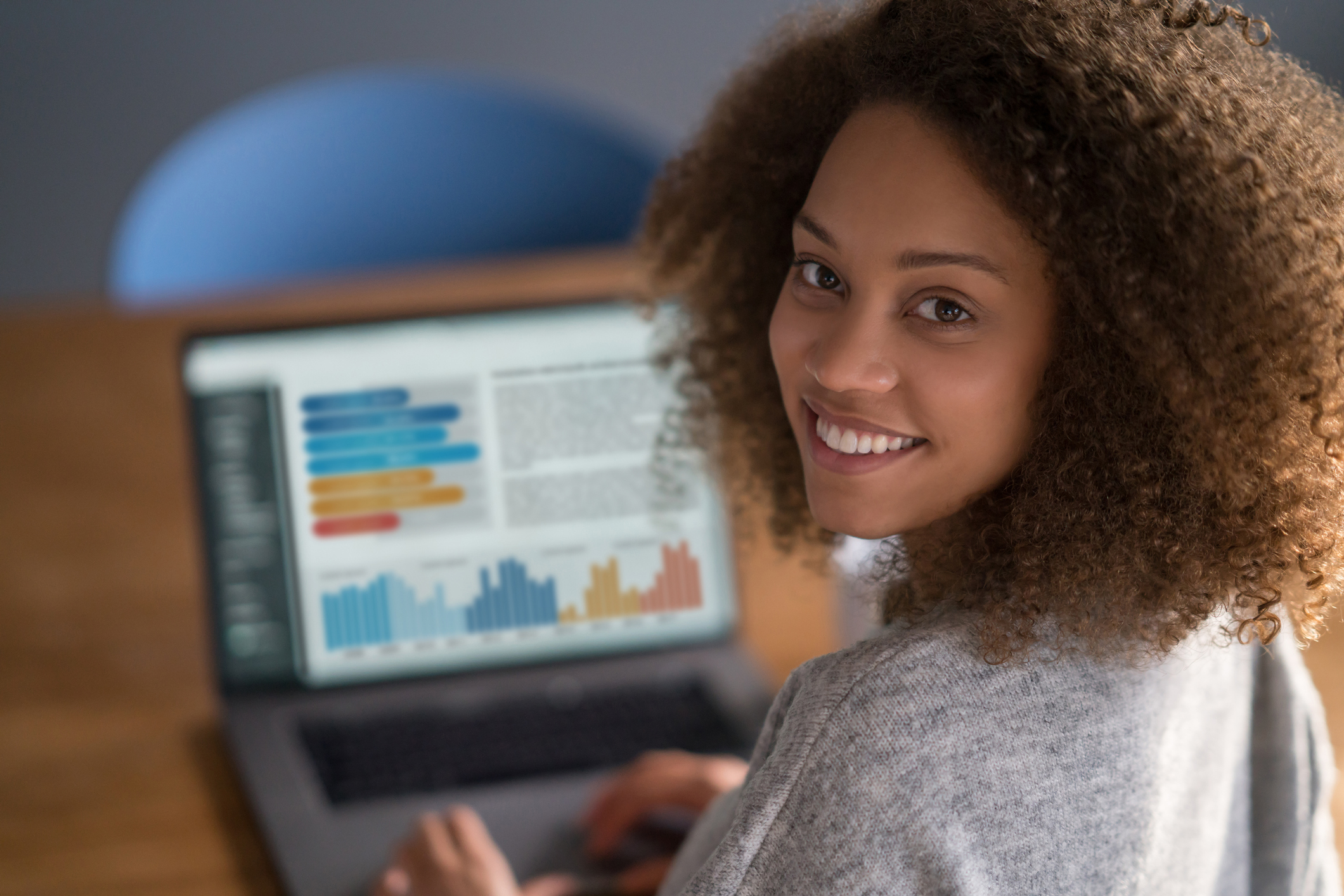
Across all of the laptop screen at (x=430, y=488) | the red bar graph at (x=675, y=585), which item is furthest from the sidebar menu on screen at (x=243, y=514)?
the red bar graph at (x=675, y=585)

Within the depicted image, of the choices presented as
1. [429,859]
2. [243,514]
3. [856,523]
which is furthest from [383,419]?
[856,523]

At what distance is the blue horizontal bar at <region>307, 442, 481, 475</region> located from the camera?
0.96 m

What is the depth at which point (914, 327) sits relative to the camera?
23.4 inches

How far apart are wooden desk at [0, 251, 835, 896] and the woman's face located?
293 mm

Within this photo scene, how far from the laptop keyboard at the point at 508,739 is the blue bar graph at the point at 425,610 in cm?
6

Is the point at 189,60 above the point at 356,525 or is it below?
above

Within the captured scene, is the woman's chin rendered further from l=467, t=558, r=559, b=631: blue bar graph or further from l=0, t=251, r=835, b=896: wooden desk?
l=467, t=558, r=559, b=631: blue bar graph

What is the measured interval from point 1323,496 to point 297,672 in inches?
28.8

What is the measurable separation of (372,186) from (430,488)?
1.19m

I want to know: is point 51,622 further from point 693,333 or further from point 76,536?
point 693,333

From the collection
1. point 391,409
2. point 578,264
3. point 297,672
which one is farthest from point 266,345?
point 578,264

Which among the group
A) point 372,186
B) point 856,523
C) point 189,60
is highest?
point 189,60

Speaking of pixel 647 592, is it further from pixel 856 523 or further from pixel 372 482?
pixel 856 523

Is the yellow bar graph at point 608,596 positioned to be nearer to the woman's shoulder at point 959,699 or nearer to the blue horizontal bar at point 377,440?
the blue horizontal bar at point 377,440
